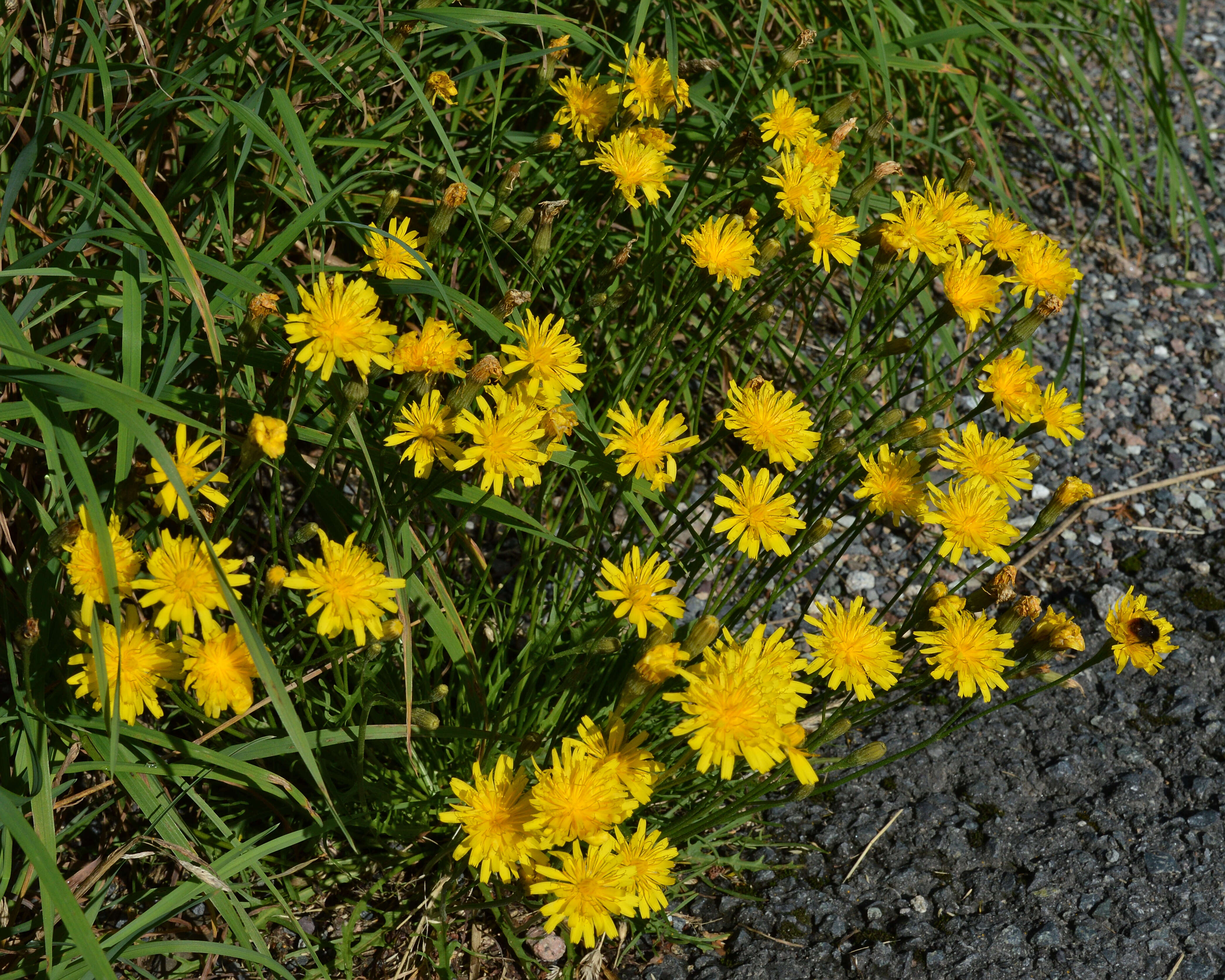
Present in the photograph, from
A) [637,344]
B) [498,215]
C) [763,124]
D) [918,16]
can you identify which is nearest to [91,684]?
[498,215]

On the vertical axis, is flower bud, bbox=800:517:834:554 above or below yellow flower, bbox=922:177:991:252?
below

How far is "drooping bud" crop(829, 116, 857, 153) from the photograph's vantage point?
222 centimetres

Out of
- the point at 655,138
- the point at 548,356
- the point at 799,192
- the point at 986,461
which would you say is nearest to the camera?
the point at 548,356

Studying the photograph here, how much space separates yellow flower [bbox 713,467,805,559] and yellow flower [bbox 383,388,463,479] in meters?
0.42

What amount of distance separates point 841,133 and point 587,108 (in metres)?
0.53

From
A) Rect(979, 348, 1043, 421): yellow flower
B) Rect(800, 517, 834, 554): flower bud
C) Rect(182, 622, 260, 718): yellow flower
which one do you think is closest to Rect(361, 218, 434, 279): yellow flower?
Rect(182, 622, 260, 718): yellow flower

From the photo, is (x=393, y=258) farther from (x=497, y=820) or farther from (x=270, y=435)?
(x=497, y=820)

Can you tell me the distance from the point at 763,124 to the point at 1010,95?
258 centimetres

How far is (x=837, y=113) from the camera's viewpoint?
233cm

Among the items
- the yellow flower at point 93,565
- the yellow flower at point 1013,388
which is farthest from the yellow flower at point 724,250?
the yellow flower at point 93,565

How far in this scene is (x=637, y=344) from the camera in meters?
2.43

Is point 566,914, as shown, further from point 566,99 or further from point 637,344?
point 566,99

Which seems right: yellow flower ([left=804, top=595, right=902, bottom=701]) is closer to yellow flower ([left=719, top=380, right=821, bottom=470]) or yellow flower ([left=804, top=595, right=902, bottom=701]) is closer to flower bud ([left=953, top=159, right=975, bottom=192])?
yellow flower ([left=719, top=380, right=821, bottom=470])

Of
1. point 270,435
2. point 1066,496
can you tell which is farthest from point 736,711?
point 1066,496
